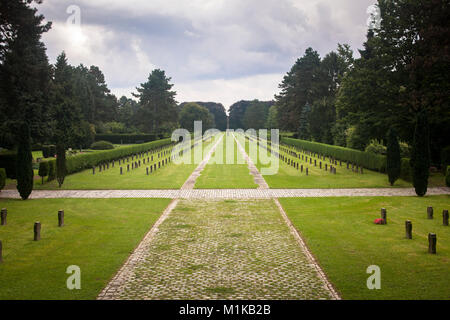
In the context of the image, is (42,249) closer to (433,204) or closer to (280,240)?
(280,240)

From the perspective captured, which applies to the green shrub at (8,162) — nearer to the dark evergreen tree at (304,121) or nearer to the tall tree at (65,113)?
the tall tree at (65,113)

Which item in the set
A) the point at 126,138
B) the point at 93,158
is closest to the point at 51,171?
the point at 93,158

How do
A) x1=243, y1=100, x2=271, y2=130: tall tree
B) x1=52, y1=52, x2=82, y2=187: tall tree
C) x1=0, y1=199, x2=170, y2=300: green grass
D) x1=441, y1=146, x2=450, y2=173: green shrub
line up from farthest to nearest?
x1=243, y1=100, x2=271, y2=130: tall tree
x1=52, y1=52, x2=82, y2=187: tall tree
x1=441, y1=146, x2=450, y2=173: green shrub
x1=0, y1=199, x2=170, y2=300: green grass

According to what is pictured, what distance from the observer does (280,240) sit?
1234cm

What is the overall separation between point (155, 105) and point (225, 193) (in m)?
76.1

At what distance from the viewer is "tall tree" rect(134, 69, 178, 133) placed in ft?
304

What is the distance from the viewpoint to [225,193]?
70.1 ft

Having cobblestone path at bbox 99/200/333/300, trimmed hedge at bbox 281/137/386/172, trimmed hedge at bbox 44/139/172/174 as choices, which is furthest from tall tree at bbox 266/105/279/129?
cobblestone path at bbox 99/200/333/300

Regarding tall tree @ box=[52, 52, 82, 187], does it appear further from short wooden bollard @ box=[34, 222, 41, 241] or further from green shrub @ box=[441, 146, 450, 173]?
green shrub @ box=[441, 146, 450, 173]

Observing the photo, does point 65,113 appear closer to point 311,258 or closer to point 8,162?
point 8,162

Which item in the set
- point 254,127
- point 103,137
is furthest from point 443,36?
point 254,127

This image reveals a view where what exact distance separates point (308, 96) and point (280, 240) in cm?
7093

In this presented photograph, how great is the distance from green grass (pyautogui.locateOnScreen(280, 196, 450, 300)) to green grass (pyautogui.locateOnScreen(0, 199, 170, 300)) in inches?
220

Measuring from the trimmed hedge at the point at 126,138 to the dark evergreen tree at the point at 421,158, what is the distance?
218ft
